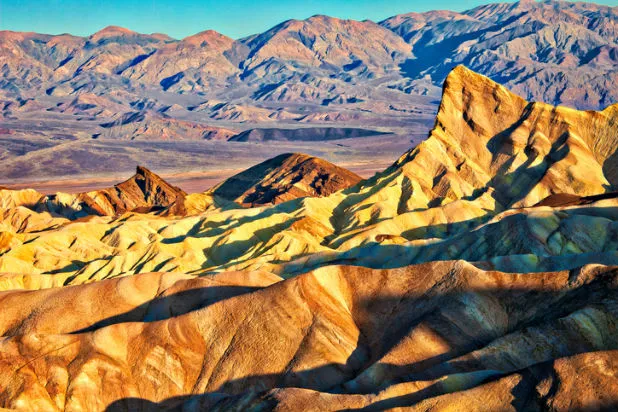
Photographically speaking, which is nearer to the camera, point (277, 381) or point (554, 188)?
point (277, 381)

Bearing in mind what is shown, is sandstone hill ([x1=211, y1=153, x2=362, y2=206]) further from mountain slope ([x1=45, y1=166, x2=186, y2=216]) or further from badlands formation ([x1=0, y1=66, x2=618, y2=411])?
badlands formation ([x1=0, y1=66, x2=618, y2=411])

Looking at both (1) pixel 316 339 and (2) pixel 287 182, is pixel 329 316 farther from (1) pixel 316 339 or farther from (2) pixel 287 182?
(2) pixel 287 182

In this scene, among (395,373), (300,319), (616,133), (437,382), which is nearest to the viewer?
(437,382)

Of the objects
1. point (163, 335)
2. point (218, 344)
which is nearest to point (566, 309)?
point (218, 344)

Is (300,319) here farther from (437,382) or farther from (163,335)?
(437,382)

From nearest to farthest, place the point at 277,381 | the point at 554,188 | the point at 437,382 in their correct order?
the point at 437,382 → the point at 277,381 → the point at 554,188

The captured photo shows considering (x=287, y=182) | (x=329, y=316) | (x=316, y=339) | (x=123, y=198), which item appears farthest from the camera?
(x=287, y=182)

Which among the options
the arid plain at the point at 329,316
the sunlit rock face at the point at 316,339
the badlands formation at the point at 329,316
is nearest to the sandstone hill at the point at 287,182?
the arid plain at the point at 329,316

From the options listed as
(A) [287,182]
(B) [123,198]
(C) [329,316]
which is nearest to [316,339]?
(C) [329,316]

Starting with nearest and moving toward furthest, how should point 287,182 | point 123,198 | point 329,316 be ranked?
point 329,316 < point 123,198 < point 287,182
